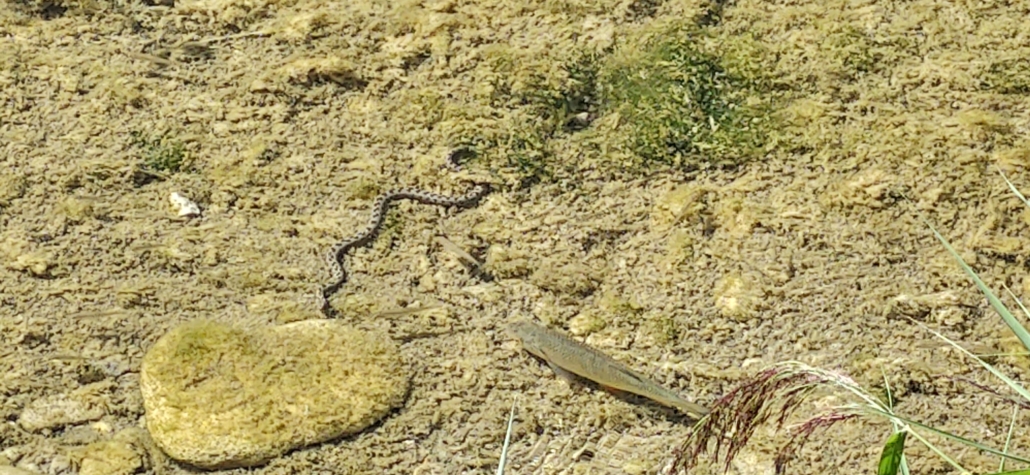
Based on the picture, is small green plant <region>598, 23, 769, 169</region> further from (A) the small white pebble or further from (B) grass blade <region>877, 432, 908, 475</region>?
(B) grass blade <region>877, 432, 908, 475</region>

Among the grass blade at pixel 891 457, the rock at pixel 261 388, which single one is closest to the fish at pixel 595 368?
the rock at pixel 261 388

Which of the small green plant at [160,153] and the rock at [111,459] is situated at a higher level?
the small green plant at [160,153]

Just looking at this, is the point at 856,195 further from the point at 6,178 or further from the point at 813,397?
the point at 6,178

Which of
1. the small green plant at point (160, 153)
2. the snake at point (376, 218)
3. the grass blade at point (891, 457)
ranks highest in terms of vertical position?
the grass blade at point (891, 457)

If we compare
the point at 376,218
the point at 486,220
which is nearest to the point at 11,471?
the point at 376,218

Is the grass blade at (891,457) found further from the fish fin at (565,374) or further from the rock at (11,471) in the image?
the rock at (11,471)

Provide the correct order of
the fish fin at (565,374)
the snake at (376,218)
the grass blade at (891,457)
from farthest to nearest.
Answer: the snake at (376,218)
the fish fin at (565,374)
the grass blade at (891,457)
